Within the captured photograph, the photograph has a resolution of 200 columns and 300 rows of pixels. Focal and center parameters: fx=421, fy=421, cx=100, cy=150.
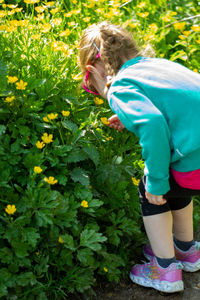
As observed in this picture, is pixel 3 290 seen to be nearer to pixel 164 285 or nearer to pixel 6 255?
pixel 6 255

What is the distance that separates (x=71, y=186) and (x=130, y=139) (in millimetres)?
590

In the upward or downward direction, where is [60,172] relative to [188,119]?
downward

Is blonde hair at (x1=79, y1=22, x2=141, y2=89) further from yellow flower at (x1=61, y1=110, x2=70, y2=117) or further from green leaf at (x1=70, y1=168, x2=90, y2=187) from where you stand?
green leaf at (x1=70, y1=168, x2=90, y2=187)

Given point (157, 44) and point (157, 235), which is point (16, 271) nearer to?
point (157, 235)

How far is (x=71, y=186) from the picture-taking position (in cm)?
212

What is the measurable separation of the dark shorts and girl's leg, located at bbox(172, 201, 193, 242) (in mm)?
36

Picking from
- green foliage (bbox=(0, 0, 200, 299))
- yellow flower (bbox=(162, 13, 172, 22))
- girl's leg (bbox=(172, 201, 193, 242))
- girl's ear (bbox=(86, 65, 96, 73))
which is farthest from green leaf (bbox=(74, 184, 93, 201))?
yellow flower (bbox=(162, 13, 172, 22))

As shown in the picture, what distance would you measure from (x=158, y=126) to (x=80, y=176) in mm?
588

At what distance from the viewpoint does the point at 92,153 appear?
2131 mm

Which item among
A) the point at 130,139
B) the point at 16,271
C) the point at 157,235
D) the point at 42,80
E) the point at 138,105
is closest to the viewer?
the point at 138,105

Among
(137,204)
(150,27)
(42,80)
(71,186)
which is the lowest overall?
(137,204)

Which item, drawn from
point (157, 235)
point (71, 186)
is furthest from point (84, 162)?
point (157, 235)

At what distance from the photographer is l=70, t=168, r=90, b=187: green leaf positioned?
2050mm

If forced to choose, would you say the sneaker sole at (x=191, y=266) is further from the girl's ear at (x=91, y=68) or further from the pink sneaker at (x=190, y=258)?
the girl's ear at (x=91, y=68)
